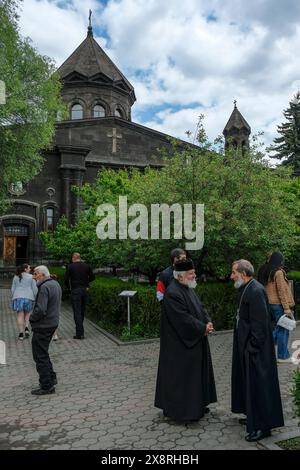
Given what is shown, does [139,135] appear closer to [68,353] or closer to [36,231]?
[36,231]

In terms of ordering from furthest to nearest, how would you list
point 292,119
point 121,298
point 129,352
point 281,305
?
point 292,119
point 121,298
point 129,352
point 281,305

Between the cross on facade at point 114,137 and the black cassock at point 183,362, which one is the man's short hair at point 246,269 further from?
the cross on facade at point 114,137

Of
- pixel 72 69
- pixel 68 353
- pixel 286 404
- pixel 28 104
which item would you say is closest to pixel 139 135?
pixel 72 69

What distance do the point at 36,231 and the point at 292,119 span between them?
2623 cm

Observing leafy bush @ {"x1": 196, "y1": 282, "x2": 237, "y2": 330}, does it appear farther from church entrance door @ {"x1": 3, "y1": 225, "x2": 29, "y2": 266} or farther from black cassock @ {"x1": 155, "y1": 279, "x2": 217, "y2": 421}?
church entrance door @ {"x1": 3, "y1": 225, "x2": 29, "y2": 266}

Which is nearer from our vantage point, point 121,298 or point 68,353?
point 68,353

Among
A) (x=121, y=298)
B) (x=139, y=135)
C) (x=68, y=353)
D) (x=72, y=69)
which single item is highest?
(x=72, y=69)

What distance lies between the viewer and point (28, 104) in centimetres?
1833

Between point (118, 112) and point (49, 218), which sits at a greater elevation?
point (118, 112)

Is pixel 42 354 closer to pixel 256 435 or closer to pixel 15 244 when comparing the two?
pixel 256 435

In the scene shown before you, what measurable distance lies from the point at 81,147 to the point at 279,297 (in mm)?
27801

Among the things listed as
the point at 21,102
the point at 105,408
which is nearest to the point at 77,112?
the point at 21,102

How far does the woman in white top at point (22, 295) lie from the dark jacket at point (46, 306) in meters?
4.40

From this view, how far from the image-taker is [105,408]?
5676 mm
